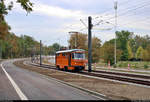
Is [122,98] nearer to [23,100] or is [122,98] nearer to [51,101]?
[51,101]

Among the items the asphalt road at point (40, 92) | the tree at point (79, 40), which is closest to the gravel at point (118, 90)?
the asphalt road at point (40, 92)

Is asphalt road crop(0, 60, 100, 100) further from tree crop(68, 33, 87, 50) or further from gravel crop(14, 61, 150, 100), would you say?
tree crop(68, 33, 87, 50)

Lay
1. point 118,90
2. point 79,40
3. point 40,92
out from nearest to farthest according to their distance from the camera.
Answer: point 40,92 → point 118,90 → point 79,40

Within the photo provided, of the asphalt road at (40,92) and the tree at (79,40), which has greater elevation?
the tree at (79,40)

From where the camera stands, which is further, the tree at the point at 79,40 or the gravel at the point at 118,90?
the tree at the point at 79,40

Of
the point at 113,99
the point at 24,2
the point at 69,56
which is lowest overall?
the point at 113,99

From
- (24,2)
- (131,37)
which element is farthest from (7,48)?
(24,2)

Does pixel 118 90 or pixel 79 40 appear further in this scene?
pixel 79 40

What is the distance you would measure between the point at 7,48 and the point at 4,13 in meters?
100

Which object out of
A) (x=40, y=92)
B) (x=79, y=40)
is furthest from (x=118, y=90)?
(x=79, y=40)

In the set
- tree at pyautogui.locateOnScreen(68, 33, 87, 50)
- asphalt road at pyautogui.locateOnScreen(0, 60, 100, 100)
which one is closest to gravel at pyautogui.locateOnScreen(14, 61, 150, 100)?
asphalt road at pyautogui.locateOnScreen(0, 60, 100, 100)

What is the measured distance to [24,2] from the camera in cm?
1875

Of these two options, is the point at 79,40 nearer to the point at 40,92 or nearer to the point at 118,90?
the point at 118,90

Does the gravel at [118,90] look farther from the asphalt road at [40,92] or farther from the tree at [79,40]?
the tree at [79,40]
